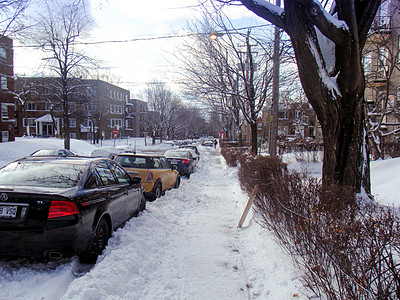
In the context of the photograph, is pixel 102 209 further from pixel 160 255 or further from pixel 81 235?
pixel 160 255

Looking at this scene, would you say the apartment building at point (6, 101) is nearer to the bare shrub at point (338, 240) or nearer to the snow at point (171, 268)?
the snow at point (171, 268)

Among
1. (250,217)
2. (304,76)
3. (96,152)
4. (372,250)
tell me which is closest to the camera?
(372,250)

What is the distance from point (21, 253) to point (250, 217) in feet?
14.4

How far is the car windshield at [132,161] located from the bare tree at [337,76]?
5.35m

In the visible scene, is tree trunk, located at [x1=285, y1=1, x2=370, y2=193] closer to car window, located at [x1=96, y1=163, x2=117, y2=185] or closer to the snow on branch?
the snow on branch

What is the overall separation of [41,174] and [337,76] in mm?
5121

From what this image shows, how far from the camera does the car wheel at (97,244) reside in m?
3.78

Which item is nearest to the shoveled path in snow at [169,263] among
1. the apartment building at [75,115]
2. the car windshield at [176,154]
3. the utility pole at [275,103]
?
the utility pole at [275,103]

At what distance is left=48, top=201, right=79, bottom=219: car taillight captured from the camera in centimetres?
340

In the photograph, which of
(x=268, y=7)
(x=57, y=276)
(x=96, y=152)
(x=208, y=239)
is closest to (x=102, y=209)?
(x=57, y=276)

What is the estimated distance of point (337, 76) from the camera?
200 inches

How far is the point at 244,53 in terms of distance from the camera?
50.8 ft


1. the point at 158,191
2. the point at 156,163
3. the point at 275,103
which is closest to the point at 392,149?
the point at 275,103

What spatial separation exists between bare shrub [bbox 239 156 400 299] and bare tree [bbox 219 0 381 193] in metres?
1.17
